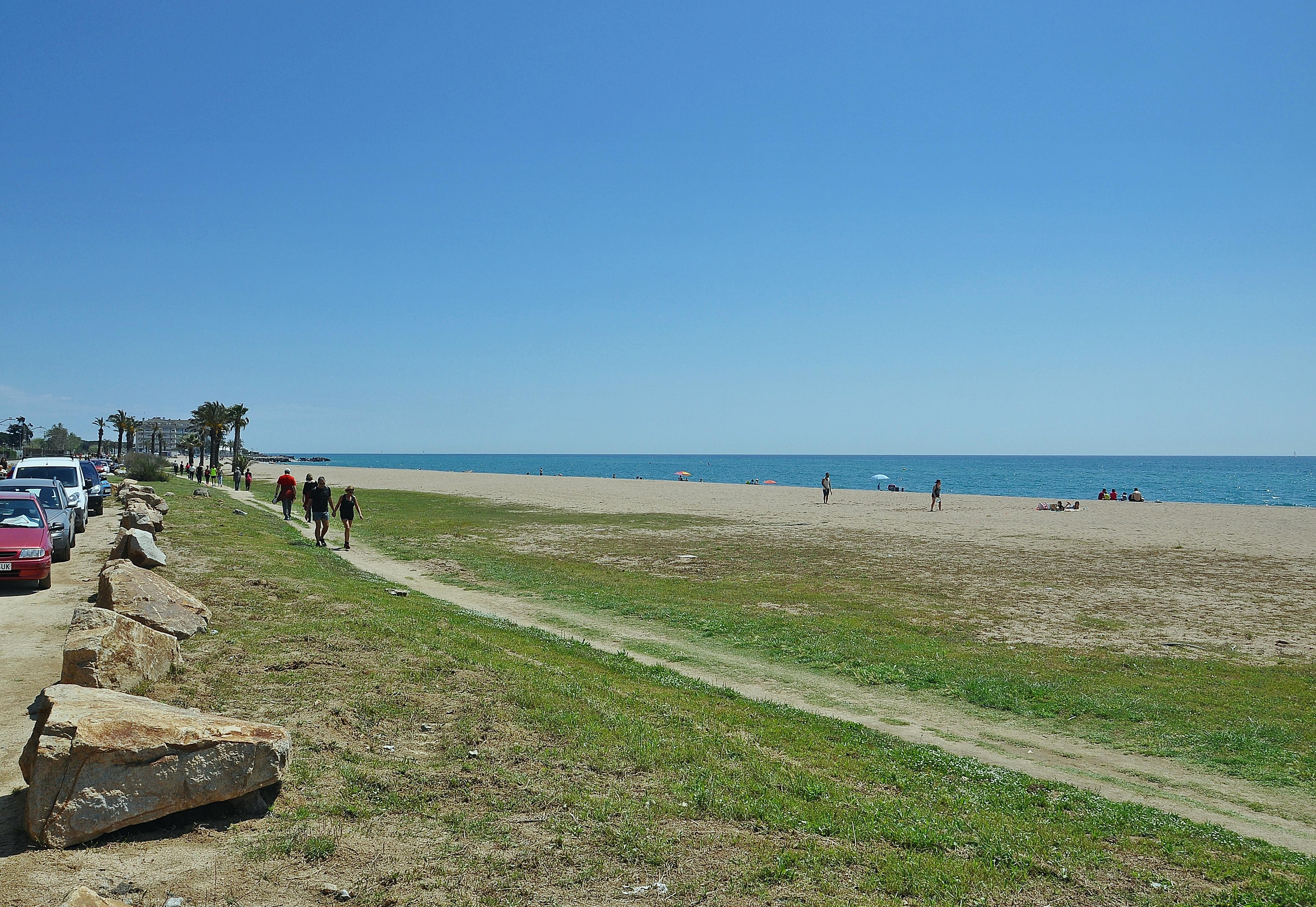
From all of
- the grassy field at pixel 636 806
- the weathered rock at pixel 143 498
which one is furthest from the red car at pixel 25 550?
the weathered rock at pixel 143 498

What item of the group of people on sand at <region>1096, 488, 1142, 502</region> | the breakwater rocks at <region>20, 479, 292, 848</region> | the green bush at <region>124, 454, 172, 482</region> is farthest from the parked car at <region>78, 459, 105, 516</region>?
the group of people on sand at <region>1096, 488, 1142, 502</region>

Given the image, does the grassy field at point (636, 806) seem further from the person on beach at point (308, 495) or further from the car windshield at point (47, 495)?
the person on beach at point (308, 495)

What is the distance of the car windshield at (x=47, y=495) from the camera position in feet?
66.6

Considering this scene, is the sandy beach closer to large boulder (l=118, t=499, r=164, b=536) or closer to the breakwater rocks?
large boulder (l=118, t=499, r=164, b=536)

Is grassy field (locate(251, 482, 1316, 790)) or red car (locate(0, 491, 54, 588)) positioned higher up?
red car (locate(0, 491, 54, 588))

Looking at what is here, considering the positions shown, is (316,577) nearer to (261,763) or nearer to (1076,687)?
(261,763)

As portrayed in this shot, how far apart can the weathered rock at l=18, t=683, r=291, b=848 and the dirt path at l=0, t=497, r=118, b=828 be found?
62 centimetres

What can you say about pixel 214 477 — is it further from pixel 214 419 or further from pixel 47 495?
pixel 47 495

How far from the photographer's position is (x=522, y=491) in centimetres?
7562

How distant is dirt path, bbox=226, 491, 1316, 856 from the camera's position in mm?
7691

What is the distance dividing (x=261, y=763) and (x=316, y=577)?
12025mm

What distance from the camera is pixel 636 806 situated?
6523 mm

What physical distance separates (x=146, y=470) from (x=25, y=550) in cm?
5429

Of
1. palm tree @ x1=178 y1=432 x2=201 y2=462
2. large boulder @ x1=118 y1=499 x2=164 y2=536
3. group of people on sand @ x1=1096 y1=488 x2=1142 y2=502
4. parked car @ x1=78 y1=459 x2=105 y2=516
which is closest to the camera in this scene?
large boulder @ x1=118 y1=499 x2=164 y2=536
